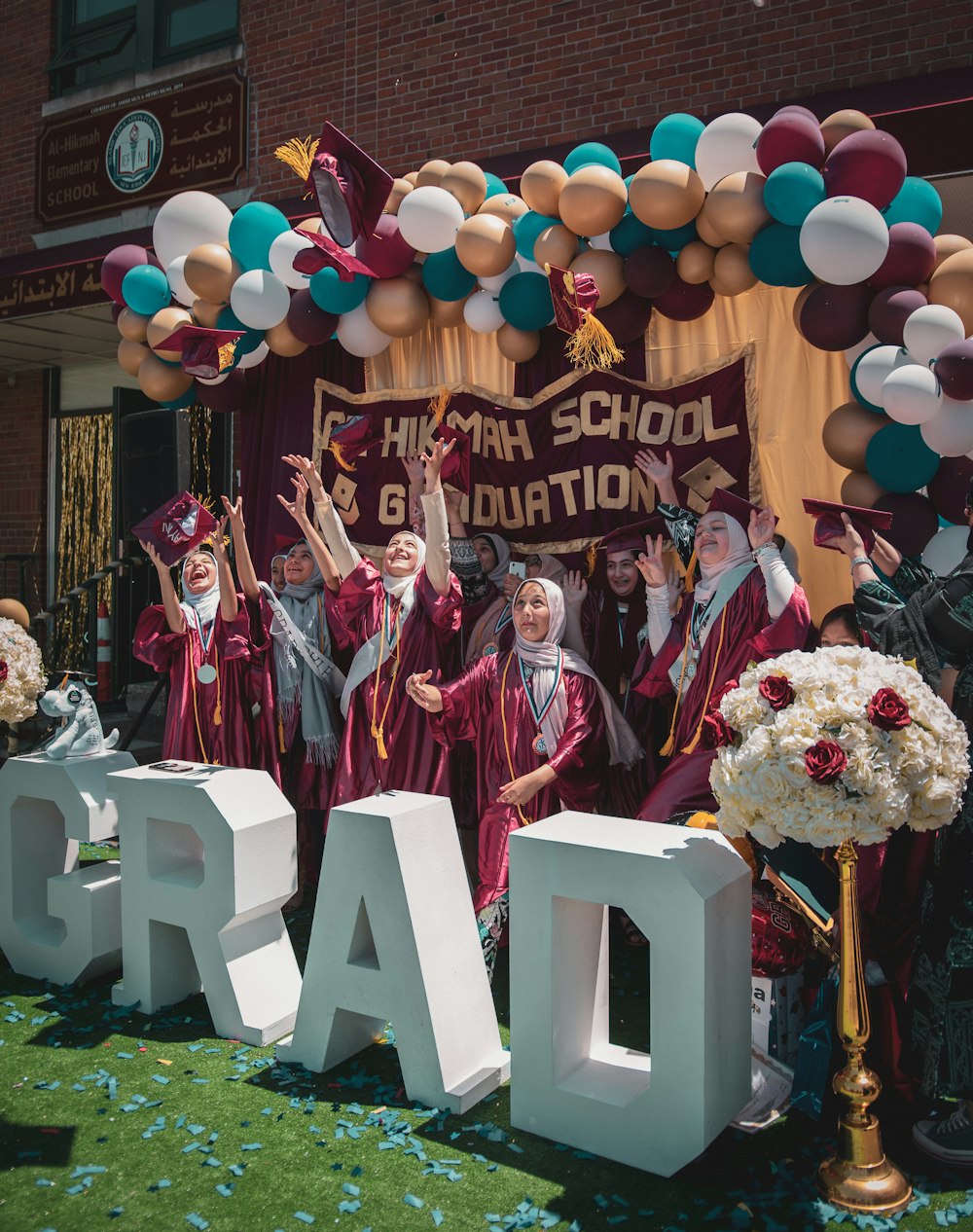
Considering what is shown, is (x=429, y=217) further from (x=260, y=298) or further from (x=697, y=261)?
(x=697, y=261)

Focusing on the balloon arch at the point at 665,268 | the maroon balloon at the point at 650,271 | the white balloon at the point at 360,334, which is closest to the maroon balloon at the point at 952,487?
the balloon arch at the point at 665,268

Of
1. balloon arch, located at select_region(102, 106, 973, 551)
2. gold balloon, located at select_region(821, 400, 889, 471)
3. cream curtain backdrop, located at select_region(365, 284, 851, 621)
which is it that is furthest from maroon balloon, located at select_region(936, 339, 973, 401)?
cream curtain backdrop, located at select_region(365, 284, 851, 621)

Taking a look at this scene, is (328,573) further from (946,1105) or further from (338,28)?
(338,28)

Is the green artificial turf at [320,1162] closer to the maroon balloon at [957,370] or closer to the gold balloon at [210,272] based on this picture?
the maroon balloon at [957,370]

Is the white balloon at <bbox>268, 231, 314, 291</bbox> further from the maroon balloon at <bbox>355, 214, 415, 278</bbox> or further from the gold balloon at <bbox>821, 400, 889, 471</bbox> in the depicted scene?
the gold balloon at <bbox>821, 400, 889, 471</bbox>

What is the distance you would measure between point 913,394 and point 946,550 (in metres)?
0.58

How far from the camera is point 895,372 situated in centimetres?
365

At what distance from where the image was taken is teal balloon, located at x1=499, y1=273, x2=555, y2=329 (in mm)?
4703

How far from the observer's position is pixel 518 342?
4914mm

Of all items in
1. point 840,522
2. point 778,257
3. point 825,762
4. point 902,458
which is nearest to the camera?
point 825,762

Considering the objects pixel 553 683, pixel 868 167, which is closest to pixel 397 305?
pixel 553 683

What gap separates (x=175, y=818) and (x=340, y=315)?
2.70 metres

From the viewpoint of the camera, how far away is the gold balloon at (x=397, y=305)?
5012mm

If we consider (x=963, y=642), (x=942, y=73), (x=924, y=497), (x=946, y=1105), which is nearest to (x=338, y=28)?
(x=942, y=73)
